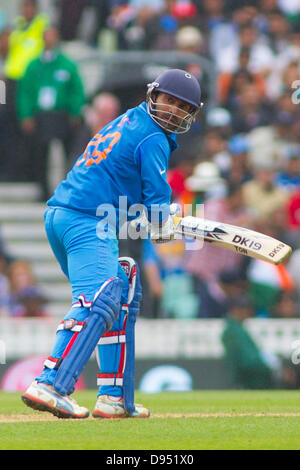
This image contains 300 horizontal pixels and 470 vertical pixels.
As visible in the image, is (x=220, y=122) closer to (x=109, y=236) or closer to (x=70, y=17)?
(x=70, y=17)

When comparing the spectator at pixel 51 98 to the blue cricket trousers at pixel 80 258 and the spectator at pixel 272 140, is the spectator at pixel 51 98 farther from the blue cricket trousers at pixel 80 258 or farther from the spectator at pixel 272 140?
the blue cricket trousers at pixel 80 258

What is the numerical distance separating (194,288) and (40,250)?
3.28 m

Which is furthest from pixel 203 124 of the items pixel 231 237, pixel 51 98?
pixel 231 237

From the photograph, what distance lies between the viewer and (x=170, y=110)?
675 cm

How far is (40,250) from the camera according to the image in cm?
1486

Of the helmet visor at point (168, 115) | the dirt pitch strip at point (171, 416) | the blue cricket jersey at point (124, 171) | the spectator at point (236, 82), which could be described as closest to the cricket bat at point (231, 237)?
the blue cricket jersey at point (124, 171)

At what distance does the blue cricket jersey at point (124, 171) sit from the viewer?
6.57m

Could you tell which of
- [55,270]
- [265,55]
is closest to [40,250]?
[55,270]

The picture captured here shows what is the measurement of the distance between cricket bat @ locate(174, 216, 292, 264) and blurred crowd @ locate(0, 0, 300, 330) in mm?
5159

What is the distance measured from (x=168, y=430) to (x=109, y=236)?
133cm

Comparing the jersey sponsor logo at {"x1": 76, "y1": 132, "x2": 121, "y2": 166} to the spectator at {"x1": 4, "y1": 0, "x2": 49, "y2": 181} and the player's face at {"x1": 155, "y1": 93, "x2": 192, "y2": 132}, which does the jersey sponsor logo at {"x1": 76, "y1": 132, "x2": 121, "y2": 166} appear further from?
the spectator at {"x1": 4, "y1": 0, "x2": 49, "y2": 181}

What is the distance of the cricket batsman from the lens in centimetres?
647

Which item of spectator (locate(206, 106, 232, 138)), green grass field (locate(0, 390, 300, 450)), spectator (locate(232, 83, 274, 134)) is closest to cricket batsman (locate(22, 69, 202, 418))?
green grass field (locate(0, 390, 300, 450))
